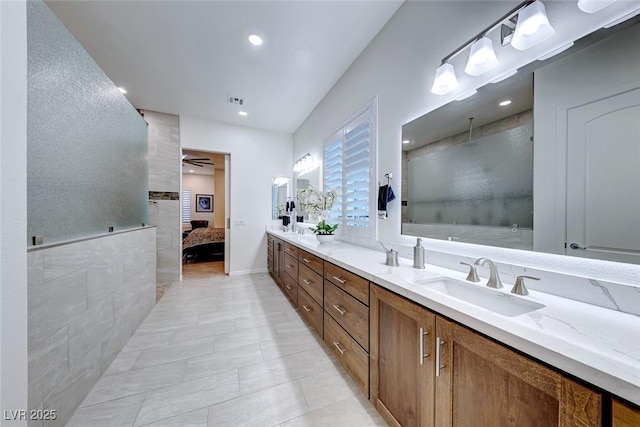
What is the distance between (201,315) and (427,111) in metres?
3.10

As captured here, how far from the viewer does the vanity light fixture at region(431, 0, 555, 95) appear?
992mm

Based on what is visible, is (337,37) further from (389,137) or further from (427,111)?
(427,111)

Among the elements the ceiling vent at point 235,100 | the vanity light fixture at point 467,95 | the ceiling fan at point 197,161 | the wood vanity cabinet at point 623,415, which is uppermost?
the ceiling vent at point 235,100

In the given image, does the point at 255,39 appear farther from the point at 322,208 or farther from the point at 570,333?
the point at 570,333

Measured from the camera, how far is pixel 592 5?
0.86 meters

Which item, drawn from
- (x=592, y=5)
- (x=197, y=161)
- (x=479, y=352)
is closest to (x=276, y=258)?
(x=479, y=352)

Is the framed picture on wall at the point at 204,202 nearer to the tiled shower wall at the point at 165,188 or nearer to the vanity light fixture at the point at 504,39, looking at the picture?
the tiled shower wall at the point at 165,188

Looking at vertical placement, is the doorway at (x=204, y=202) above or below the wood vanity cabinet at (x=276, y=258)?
above

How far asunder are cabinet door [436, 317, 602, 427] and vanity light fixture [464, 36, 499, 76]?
1361 millimetres

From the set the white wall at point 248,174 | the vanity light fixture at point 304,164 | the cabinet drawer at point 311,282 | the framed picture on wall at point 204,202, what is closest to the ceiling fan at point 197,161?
the framed picture on wall at point 204,202

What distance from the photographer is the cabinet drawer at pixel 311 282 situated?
6.56ft

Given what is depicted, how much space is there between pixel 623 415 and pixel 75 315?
2.32 m

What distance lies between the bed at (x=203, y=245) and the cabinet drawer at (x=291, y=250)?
113 inches

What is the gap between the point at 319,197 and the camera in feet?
9.68
